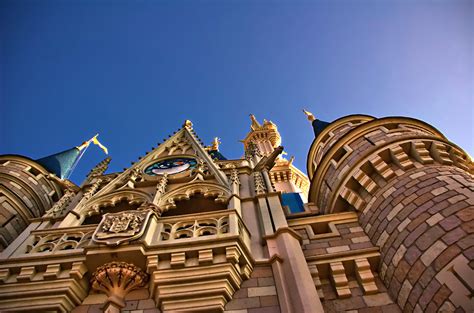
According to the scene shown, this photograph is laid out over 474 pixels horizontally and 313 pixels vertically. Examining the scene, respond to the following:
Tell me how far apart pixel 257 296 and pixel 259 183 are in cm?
549

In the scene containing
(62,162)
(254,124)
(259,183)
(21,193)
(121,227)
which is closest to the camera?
(121,227)

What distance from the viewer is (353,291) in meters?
7.25

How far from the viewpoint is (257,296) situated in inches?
261

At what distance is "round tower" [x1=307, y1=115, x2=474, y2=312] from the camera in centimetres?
602

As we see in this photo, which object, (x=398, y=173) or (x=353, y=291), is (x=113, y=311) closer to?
(x=353, y=291)

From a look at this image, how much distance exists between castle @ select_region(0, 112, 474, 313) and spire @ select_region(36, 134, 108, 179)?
7626 mm

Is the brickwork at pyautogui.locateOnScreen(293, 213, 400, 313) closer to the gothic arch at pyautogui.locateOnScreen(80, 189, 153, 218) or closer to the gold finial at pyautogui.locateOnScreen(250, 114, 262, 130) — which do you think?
the gothic arch at pyautogui.locateOnScreen(80, 189, 153, 218)

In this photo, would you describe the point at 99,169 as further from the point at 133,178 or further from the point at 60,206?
the point at 60,206

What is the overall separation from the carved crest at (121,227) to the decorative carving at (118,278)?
1.62 feet

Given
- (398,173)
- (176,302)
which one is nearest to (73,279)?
(176,302)

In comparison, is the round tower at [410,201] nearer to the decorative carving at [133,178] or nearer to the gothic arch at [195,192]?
the gothic arch at [195,192]

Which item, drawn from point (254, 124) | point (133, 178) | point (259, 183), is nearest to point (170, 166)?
point (133, 178)

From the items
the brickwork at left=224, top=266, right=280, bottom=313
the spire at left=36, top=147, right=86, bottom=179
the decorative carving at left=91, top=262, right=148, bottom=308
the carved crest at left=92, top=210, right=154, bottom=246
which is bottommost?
the brickwork at left=224, top=266, right=280, bottom=313

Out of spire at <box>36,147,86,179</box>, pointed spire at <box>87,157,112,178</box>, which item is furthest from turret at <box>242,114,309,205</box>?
spire at <box>36,147,86,179</box>
